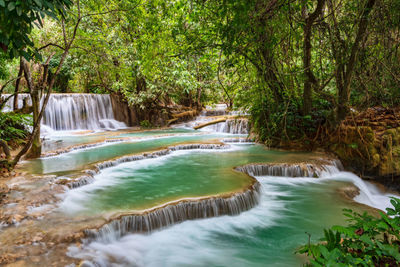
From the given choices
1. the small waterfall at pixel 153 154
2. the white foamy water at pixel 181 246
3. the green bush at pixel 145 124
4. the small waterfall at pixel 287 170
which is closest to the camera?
the white foamy water at pixel 181 246

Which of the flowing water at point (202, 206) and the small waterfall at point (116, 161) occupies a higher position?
the small waterfall at point (116, 161)

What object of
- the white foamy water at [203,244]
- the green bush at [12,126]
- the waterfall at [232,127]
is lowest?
the white foamy water at [203,244]

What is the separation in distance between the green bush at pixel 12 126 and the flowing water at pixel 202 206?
48.0 inches

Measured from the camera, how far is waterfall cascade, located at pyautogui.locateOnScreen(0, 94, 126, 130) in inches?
588

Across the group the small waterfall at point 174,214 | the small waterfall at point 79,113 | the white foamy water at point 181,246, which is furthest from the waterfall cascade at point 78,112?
the white foamy water at point 181,246

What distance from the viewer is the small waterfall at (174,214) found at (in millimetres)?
3402

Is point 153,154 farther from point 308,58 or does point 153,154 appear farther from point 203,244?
point 308,58

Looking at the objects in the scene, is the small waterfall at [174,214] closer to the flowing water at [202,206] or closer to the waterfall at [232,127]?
the flowing water at [202,206]

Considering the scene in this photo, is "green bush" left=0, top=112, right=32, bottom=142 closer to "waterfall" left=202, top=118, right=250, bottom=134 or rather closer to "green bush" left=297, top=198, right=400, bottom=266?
"green bush" left=297, top=198, right=400, bottom=266

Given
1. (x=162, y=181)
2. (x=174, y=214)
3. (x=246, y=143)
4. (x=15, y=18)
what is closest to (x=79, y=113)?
(x=246, y=143)

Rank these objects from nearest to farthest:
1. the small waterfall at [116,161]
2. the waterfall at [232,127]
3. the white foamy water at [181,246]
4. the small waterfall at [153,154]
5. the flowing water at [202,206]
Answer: the white foamy water at [181,246]
the flowing water at [202,206]
the small waterfall at [116,161]
the small waterfall at [153,154]
the waterfall at [232,127]

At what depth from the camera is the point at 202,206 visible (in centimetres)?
407

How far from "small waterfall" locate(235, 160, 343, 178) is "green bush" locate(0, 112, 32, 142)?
237 inches

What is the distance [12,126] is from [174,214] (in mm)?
7595
